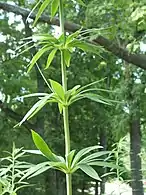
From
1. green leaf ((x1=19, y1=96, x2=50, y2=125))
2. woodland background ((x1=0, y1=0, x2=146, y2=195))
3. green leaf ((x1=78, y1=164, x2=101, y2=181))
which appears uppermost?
woodland background ((x1=0, y1=0, x2=146, y2=195))

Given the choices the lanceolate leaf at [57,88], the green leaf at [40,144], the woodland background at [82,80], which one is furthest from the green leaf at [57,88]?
the woodland background at [82,80]

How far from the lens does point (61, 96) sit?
46.6 inches

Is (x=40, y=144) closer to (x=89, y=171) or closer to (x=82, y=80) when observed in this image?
(x=89, y=171)

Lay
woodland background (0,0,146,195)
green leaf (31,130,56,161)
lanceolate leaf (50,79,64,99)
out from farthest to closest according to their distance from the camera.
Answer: woodland background (0,0,146,195)
lanceolate leaf (50,79,64,99)
green leaf (31,130,56,161)

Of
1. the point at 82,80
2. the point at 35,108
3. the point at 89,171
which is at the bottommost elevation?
the point at 89,171

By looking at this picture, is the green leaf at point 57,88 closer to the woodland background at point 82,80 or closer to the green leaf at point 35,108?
the green leaf at point 35,108

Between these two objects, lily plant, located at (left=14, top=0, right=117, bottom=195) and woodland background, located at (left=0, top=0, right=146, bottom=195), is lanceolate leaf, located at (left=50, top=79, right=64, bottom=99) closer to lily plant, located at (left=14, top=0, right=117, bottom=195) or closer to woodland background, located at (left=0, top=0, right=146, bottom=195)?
lily plant, located at (left=14, top=0, right=117, bottom=195)

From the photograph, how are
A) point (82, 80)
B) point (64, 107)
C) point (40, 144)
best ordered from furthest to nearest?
point (82, 80), point (64, 107), point (40, 144)

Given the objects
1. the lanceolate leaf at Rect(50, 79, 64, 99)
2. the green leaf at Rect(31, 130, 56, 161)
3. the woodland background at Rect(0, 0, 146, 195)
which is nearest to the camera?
the green leaf at Rect(31, 130, 56, 161)

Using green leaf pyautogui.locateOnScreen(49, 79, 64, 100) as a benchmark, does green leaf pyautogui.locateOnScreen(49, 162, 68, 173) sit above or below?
below

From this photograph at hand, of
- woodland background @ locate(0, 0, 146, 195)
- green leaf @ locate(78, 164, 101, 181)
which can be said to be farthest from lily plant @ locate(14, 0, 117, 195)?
woodland background @ locate(0, 0, 146, 195)

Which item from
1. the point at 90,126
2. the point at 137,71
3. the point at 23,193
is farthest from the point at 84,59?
the point at 23,193

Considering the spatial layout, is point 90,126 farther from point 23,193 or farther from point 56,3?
point 56,3

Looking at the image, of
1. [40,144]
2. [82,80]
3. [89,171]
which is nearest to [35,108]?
[40,144]
